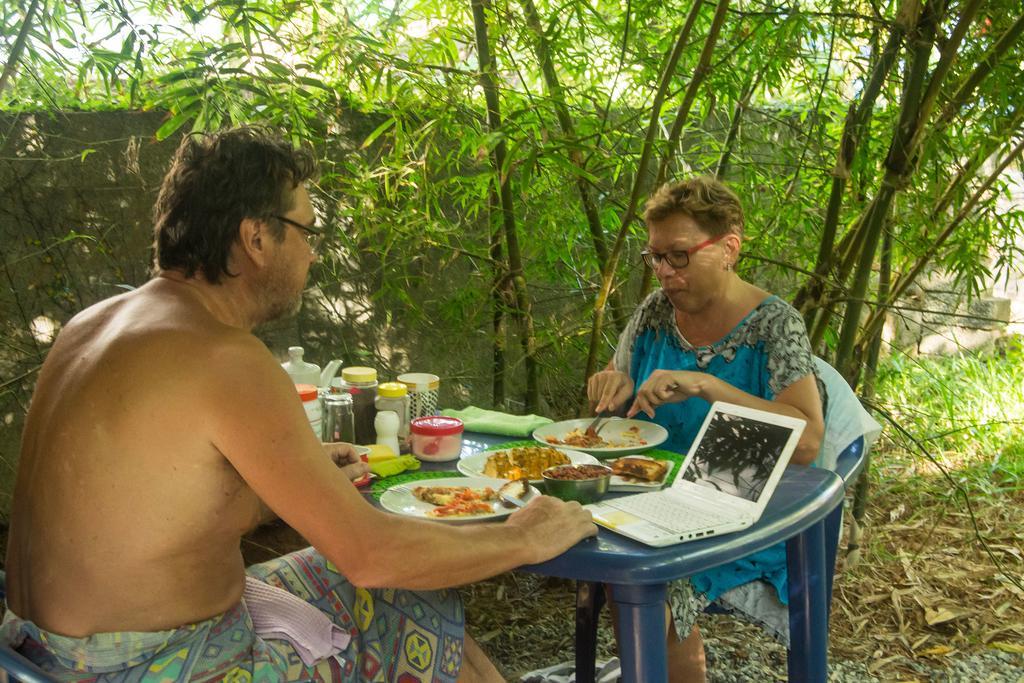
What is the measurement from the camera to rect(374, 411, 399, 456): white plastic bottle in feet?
6.55

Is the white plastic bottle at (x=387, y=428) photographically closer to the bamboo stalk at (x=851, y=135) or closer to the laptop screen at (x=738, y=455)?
the laptop screen at (x=738, y=455)

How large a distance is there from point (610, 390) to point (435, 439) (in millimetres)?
660

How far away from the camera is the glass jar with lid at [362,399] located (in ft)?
6.96

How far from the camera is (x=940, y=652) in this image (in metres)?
3.03

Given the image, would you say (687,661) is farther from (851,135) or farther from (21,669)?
(851,135)

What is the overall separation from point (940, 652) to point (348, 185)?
2640 millimetres

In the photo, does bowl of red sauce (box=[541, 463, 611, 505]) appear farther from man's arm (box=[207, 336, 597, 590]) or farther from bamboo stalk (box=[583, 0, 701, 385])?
bamboo stalk (box=[583, 0, 701, 385])

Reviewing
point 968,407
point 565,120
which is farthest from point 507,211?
point 968,407

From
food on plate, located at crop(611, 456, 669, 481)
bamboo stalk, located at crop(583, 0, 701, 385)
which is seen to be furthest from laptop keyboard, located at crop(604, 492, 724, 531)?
bamboo stalk, located at crop(583, 0, 701, 385)

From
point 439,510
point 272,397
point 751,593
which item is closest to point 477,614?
point 751,593

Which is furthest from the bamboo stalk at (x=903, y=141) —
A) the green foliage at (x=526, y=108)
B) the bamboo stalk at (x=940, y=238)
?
the bamboo stalk at (x=940, y=238)

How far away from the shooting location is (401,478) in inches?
74.0

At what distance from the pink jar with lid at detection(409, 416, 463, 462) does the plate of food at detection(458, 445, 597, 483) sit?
0.21 ft

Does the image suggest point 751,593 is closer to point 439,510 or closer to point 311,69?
point 439,510
